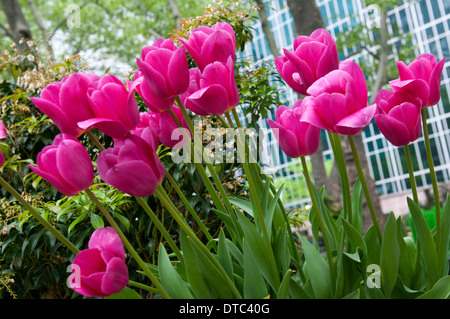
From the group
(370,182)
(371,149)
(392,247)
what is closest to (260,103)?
(392,247)

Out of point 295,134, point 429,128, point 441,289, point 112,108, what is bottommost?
point 429,128

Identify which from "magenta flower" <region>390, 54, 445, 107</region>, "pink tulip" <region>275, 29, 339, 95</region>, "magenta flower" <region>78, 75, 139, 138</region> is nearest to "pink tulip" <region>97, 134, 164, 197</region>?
"magenta flower" <region>78, 75, 139, 138</region>

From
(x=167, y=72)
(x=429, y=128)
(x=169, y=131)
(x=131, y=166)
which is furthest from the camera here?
(x=429, y=128)

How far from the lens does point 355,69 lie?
68cm

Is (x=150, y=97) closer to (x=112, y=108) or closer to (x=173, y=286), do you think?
(x=112, y=108)

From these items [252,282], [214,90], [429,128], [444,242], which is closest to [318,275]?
[252,282]

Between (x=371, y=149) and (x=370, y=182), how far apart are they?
27.6 meters

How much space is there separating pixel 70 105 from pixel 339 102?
1.17ft

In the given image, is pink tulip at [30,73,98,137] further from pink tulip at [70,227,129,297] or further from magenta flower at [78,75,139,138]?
pink tulip at [70,227,129,297]

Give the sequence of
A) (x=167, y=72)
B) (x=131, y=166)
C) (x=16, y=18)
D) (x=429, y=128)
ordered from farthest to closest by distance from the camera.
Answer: (x=429, y=128) → (x=16, y=18) → (x=167, y=72) → (x=131, y=166)

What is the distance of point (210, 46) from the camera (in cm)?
78

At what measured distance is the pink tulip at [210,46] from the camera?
777 millimetres

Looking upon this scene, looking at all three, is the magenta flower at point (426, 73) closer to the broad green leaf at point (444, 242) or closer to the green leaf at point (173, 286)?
the broad green leaf at point (444, 242)
